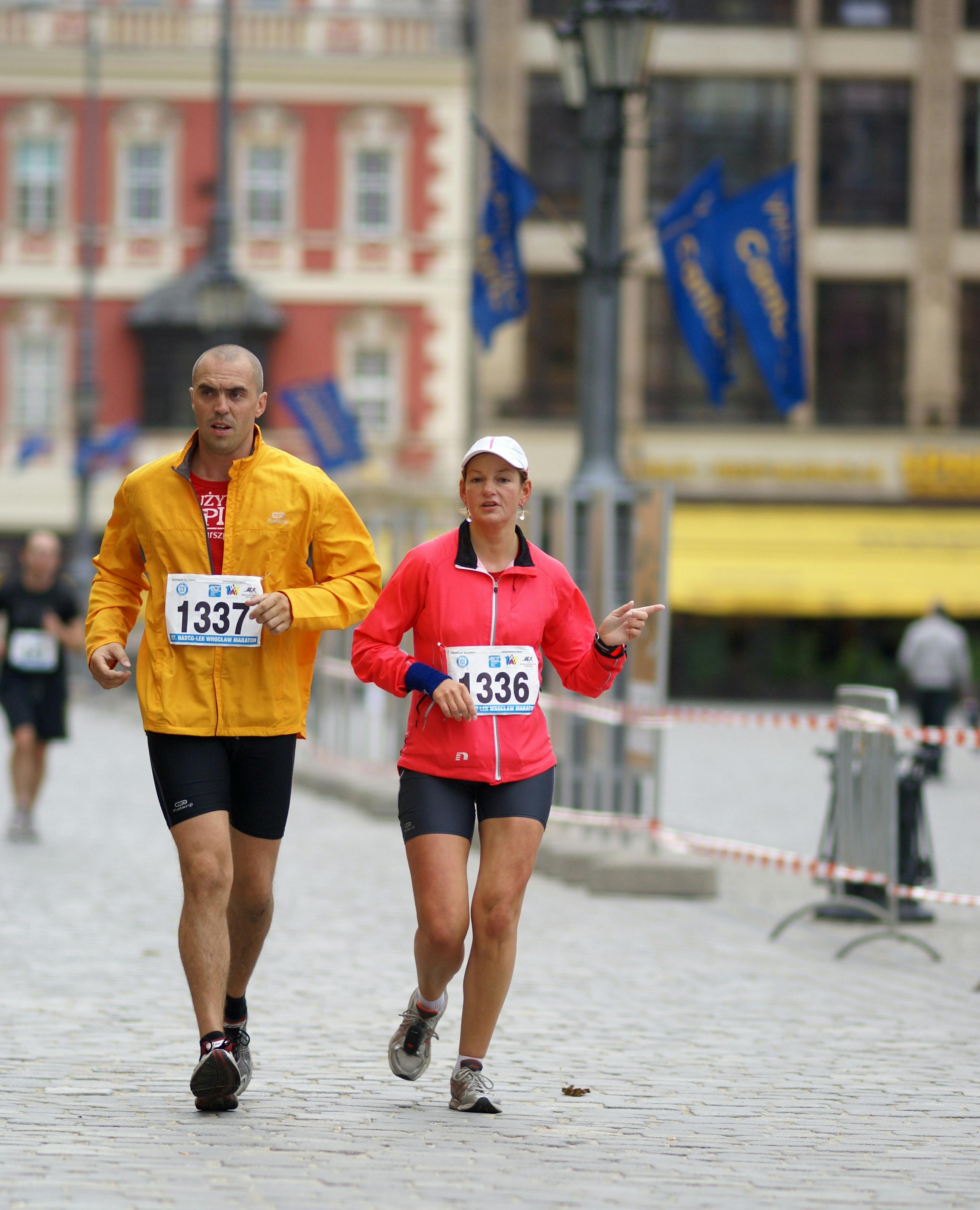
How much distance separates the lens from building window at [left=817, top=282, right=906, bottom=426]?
3916 cm

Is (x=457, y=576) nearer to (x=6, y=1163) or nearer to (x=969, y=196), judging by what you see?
(x=6, y=1163)

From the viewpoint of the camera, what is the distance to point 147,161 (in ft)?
136

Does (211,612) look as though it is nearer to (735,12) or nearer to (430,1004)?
(430,1004)

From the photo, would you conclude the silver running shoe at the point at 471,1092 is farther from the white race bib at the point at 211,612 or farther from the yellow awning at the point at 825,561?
the yellow awning at the point at 825,561

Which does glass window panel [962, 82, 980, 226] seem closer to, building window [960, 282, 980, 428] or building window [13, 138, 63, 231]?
building window [960, 282, 980, 428]

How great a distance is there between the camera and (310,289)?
41.0 metres

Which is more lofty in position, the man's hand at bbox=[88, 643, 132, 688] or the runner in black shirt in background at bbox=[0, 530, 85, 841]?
the man's hand at bbox=[88, 643, 132, 688]

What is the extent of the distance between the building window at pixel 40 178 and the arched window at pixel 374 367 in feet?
19.1

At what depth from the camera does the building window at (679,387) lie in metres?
38.8

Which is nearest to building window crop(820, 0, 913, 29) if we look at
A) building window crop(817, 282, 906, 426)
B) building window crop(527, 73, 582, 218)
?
building window crop(817, 282, 906, 426)

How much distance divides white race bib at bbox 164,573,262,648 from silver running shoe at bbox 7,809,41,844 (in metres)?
7.82

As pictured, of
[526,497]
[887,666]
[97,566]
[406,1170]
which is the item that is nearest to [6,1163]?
[406,1170]

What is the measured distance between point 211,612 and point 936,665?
17.3 metres

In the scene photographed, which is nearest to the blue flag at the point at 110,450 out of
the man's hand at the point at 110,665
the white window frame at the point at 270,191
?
the white window frame at the point at 270,191
